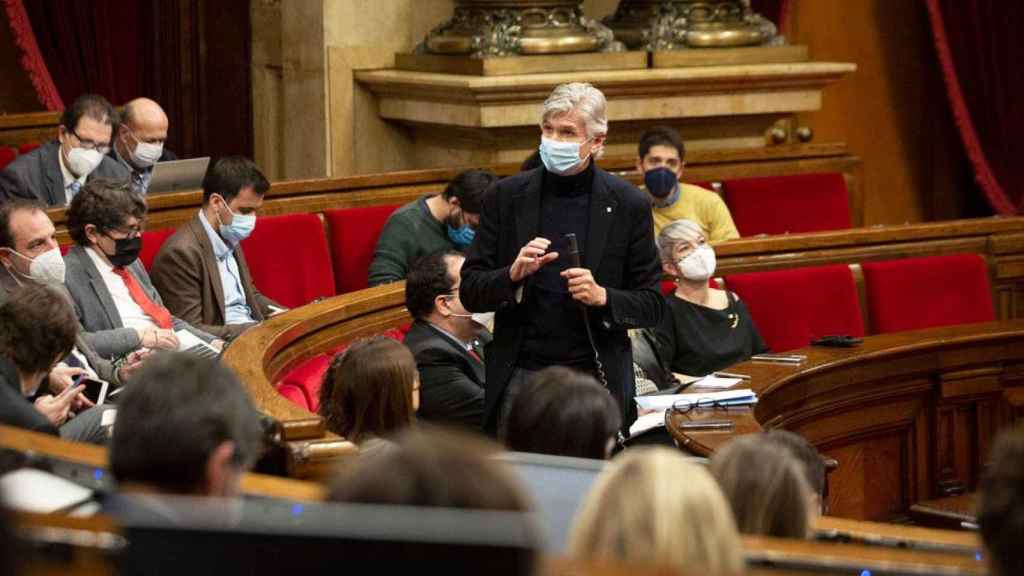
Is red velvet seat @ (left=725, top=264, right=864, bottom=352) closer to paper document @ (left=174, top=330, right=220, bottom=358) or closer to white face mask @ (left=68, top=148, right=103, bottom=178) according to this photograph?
paper document @ (left=174, top=330, right=220, bottom=358)

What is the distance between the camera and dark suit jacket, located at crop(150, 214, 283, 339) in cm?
517

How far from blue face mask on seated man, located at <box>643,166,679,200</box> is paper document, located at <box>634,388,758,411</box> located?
2.07 m

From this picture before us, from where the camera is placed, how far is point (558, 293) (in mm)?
3781

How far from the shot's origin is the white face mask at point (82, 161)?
5.93m

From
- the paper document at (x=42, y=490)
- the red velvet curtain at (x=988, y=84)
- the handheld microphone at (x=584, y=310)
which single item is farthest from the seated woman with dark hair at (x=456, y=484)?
the red velvet curtain at (x=988, y=84)

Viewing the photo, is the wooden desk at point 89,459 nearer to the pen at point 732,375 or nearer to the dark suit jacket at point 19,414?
the dark suit jacket at point 19,414

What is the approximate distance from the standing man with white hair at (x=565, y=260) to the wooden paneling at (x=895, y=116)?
17.2 feet

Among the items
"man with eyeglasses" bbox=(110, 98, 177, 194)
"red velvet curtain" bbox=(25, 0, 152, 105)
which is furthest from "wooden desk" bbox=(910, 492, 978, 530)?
"red velvet curtain" bbox=(25, 0, 152, 105)

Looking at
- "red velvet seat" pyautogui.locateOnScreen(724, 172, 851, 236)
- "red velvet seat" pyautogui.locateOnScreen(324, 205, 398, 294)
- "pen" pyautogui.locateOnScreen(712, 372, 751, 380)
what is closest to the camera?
"pen" pyautogui.locateOnScreen(712, 372, 751, 380)

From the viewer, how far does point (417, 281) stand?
176 inches

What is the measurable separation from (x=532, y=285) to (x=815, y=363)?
1.30 meters

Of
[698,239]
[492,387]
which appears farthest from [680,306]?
[492,387]

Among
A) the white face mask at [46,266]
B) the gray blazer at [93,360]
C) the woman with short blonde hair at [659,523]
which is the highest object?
the woman with short blonde hair at [659,523]

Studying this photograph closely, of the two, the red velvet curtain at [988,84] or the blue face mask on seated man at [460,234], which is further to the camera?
the red velvet curtain at [988,84]
